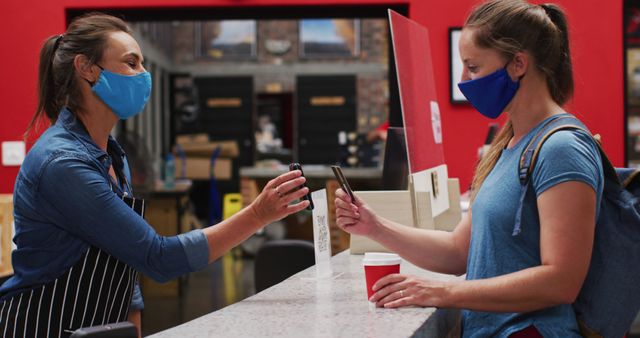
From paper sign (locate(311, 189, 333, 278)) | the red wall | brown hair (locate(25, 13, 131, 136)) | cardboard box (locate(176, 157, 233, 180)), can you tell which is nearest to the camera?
brown hair (locate(25, 13, 131, 136))

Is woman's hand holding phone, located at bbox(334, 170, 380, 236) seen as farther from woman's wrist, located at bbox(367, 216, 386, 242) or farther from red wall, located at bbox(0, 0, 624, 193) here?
red wall, located at bbox(0, 0, 624, 193)

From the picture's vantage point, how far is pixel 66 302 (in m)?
2.20

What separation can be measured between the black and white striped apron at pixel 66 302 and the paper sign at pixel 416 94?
3.83 ft

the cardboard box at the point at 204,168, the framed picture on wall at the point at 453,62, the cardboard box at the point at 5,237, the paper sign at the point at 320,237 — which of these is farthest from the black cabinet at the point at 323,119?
the paper sign at the point at 320,237

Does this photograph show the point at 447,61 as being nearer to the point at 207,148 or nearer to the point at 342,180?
the point at 342,180

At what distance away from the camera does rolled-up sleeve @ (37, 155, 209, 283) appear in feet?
7.04

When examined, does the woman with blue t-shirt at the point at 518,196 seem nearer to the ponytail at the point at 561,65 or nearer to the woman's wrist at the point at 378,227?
the ponytail at the point at 561,65

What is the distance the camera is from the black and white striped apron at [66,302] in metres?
2.19

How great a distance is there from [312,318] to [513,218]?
0.54m

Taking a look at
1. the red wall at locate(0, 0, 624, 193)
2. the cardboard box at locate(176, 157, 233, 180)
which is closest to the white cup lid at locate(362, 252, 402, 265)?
the red wall at locate(0, 0, 624, 193)

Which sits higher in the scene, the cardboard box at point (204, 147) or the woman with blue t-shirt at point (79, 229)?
the woman with blue t-shirt at point (79, 229)

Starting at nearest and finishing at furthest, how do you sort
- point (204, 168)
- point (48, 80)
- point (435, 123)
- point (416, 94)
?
point (48, 80) < point (416, 94) < point (435, 123) < point (204, 168)

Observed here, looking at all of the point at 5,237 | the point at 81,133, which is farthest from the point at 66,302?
the point at 5,237

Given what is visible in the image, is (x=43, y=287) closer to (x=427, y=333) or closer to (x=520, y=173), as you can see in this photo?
(x=427, y=333)
